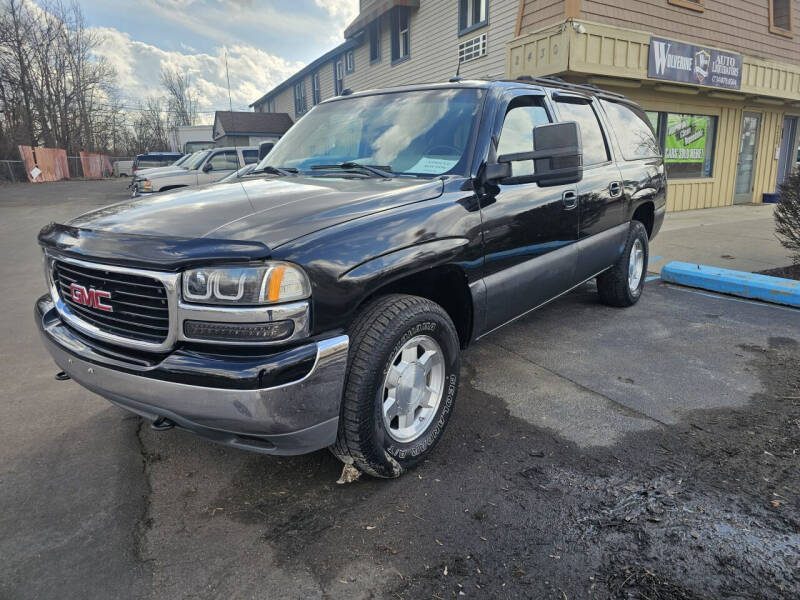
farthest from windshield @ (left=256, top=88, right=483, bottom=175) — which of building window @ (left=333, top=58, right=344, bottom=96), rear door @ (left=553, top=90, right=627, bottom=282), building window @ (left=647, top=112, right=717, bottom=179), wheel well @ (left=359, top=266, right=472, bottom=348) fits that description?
building window @ (left=333, top=58, right=344, bottom=96)

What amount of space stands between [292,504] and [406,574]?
67cm

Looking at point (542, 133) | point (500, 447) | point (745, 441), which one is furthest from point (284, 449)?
point (745, 441)

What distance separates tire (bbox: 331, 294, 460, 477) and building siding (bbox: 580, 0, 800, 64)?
907 centimetres

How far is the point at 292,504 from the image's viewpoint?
2.46m

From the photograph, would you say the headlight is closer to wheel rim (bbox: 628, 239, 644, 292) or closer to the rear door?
the rear door

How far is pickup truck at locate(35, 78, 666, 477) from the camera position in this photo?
2.05 metres

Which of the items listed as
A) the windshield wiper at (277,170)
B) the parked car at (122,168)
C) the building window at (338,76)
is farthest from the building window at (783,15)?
the parked car at (122,168)

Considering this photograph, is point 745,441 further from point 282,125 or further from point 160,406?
point 282,125

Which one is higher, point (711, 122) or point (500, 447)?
point (711, 122)

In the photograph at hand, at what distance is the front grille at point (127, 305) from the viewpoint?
7.01 feet

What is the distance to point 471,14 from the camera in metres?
13.4

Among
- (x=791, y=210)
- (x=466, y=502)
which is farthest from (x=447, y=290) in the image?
(x=791, y=210)

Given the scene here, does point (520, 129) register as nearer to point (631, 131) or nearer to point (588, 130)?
point (588, 130)

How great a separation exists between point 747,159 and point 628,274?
12085mm
